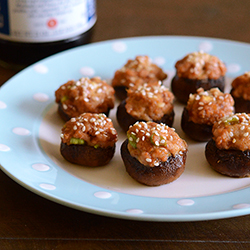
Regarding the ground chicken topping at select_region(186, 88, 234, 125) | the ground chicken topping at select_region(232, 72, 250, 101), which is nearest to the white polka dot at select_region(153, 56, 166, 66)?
the ground chicken topping at select_region(232, 72, 250, 101)

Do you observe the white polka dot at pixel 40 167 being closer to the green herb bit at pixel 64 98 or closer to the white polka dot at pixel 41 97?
the green herb bit at pixel 64 98

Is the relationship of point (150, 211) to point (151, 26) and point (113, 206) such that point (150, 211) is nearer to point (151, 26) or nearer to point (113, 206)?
point (113, 206)

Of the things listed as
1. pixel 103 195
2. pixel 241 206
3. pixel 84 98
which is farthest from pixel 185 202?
pixel 84 98

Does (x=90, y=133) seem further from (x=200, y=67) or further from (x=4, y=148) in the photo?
(x=200, y=67)

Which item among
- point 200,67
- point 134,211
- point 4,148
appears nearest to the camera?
point 134,211

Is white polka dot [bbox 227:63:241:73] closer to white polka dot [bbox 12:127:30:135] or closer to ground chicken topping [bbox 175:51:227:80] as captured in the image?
ground chicken topping [bbox 175:51:227:80]
